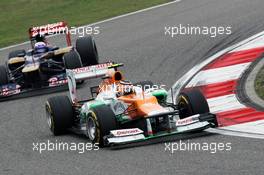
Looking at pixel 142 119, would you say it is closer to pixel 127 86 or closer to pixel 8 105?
pixel 127 86

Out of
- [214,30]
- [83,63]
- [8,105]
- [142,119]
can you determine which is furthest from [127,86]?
[214,30]

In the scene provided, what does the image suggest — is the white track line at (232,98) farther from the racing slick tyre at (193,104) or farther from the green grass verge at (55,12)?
the green grass verge at (55,12)

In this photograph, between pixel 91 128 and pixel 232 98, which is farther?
pixel 232 98

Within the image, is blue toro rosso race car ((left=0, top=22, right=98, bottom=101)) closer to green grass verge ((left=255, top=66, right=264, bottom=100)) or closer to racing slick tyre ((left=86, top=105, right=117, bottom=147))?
green grass verge ((left=255, top=66, right=264, bottom=100))

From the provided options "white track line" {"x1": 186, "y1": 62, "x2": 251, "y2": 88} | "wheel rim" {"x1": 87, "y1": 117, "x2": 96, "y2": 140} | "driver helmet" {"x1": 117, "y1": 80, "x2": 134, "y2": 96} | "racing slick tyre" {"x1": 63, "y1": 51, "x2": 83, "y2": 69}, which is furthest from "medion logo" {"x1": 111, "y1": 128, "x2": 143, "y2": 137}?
"racing slick tyre" {"x1": 63, "y1": 51, "x2": 83, "y2": 69}

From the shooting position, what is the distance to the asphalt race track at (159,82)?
9.93 meters

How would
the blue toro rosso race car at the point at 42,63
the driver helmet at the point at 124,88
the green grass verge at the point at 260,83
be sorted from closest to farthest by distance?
1. the driver helmet at the point at 124,88
2. the green grass verge at the point at 260,83
3. the blue toro rosso race car at the point at 42,63

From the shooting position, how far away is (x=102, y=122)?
11.4m

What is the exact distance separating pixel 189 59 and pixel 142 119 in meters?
6.14

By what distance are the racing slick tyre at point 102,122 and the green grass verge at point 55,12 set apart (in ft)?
41.7

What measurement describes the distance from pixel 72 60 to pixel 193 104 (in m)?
5.58

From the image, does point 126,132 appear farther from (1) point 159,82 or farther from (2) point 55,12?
(2) point 55,12

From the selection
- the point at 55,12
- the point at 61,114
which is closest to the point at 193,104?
the point at 61,114

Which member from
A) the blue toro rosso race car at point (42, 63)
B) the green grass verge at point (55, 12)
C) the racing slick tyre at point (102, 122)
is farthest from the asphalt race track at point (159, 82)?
the green grass verge at point (55, 12)
